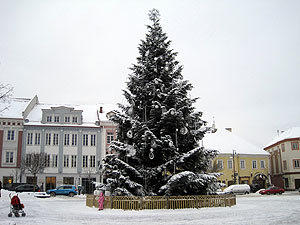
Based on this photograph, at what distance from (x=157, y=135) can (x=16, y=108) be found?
1467 inches

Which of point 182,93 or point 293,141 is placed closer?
point 182,93

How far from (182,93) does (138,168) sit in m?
6.03

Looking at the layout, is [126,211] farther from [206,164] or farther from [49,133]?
[49,133]

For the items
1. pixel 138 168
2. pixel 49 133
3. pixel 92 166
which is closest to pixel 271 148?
pixel 92 166

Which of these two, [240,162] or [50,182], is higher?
[240,162]

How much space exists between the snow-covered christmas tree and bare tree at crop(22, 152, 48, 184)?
87.4ft

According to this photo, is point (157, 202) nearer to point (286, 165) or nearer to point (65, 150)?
point (65, 150)

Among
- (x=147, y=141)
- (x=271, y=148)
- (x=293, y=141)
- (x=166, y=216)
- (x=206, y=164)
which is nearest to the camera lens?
(x=166, y=216)

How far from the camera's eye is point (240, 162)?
59188mm

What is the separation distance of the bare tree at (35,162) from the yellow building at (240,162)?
26.6 meters

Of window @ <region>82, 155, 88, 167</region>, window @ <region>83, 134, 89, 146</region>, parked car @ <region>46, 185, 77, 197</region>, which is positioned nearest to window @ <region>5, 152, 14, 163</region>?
window @ <region>82, 155, 88, 167</region>

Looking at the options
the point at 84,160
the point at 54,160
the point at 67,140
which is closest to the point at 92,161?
the point at 84,160

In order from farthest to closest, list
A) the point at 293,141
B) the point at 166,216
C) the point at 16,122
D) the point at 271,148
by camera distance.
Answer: the point at 271,148, the point at 293,141, the point at 16,122, the point at 166,216

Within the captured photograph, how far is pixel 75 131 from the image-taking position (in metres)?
54.2
